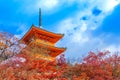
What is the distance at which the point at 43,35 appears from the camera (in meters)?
27.9

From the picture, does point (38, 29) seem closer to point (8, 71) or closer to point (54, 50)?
point (54, 50)

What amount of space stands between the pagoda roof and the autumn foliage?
13.2 ft

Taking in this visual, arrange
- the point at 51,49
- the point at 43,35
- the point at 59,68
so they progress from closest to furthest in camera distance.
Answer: the point at 59,68, the point at 51,49, the point at 43,35

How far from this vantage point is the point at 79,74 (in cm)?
2239

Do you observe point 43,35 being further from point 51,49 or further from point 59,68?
point 59,68

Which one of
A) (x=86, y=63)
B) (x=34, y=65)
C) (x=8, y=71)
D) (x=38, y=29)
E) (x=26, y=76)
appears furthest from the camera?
(x=38, y=29)

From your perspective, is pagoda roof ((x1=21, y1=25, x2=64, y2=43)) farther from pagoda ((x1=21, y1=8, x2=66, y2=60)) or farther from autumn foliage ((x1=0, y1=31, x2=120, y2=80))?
autumn foliage ((x1=0, y1=31, x2=120, y2=80))

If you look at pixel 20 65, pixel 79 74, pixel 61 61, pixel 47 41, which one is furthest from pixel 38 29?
pixel 20 65

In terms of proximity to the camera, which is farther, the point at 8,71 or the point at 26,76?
the point at 26,76

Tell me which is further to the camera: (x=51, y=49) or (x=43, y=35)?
(x=43, y=35)

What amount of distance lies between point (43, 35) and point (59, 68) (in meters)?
5.85

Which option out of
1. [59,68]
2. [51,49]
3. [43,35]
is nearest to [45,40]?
[43,35]

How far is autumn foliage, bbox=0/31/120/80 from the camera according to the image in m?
17.6

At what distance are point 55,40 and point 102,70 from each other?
7.84 meters
